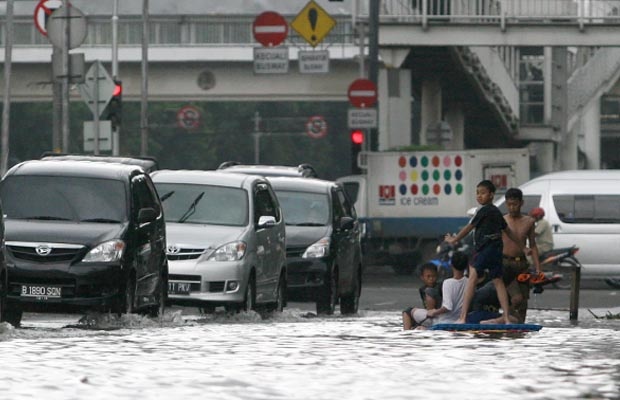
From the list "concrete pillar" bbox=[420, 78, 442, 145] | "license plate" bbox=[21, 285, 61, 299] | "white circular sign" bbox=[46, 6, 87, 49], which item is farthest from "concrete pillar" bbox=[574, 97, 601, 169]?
"license plate" bbox=[21, 285, 61, 299]

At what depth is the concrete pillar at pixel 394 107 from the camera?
44.9 metres

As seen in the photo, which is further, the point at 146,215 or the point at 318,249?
the point at 318,249

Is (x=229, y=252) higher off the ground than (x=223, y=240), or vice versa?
(x=223, y=240)

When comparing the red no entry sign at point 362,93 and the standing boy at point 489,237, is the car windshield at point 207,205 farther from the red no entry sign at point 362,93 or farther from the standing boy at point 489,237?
the red no entry sign at point 362,93

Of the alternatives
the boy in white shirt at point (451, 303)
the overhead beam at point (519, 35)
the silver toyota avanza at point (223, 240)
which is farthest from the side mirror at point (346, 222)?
the overhead beam at point (519, 35)

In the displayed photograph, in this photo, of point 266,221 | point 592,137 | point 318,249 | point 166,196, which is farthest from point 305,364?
point 592,137

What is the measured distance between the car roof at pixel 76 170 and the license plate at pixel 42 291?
1.81 metres

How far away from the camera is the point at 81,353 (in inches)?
491

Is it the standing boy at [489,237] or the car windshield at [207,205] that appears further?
the car windshield at [207,205]

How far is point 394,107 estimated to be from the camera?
155ft

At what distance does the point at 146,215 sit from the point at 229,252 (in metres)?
2.22

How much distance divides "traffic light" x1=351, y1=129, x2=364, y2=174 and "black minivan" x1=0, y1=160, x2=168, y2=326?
2010 cm

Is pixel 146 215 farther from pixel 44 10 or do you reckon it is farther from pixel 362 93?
pixel 362 93

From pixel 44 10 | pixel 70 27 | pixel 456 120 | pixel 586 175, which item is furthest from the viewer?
pixel 456 120
